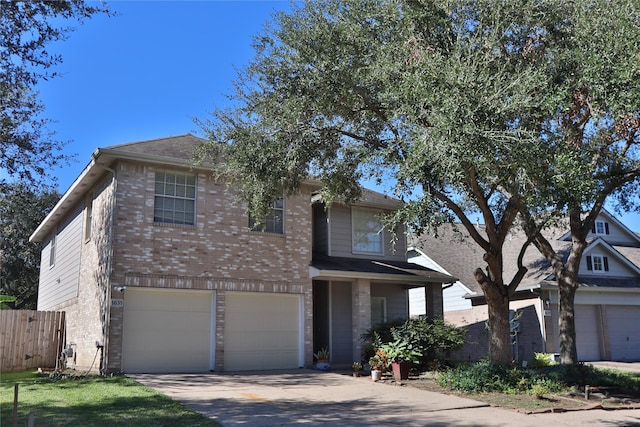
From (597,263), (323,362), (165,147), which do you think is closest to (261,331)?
(323,362)

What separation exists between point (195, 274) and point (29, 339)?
273 inches

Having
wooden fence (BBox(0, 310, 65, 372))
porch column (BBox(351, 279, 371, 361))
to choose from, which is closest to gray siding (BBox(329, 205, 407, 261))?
porch column (BBox(351, 279, 371, 361))

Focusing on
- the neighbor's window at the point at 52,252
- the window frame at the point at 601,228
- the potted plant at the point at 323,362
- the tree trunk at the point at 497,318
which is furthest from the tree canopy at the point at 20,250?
the window frame at the point at 601,228

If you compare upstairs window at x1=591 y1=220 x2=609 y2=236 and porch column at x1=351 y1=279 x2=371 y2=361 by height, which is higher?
upstairs window at x1=591 y1=220 x2=609 y2=236

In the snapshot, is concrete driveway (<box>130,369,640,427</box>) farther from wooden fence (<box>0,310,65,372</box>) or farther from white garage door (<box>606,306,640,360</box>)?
white garage door (<box>606,306,640,360</box>)

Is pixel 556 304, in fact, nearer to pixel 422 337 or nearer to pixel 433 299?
pixel 433 299

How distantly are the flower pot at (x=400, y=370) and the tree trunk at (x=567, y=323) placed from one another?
4.35m

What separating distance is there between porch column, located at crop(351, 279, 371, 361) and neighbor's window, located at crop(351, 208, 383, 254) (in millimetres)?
2049

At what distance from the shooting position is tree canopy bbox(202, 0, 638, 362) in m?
9.91

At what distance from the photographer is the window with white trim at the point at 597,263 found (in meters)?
25.1

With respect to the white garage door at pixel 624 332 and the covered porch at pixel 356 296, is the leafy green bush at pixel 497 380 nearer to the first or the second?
the covered porch at pixel 356 296

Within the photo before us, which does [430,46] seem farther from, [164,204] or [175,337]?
[175,337]

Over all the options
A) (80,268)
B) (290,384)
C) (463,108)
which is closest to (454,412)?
(290,384)

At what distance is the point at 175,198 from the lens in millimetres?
16781
